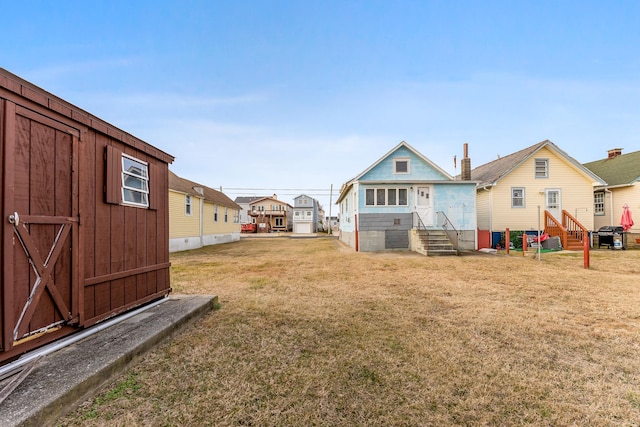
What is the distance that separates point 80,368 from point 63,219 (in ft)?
5.29

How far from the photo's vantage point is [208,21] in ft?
41.9

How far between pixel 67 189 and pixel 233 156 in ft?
86.6

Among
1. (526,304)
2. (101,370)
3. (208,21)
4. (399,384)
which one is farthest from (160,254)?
(208,21)

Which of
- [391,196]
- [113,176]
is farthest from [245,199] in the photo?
[113,176]

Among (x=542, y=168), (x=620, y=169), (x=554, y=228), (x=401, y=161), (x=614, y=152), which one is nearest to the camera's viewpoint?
(x=554, y=228)

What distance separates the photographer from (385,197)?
1535cm

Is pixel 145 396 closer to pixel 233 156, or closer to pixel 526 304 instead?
pixel 526 304

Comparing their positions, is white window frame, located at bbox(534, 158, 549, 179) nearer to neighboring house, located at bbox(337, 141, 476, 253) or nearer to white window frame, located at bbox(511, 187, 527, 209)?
white window frame, located at bbox(511, 187, 527, 209)

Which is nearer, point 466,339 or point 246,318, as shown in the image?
point 466,339

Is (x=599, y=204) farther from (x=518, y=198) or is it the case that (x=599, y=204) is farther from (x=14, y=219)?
(x=14, y=219)

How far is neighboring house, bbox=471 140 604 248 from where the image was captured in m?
17.1

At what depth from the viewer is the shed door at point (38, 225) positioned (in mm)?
2465

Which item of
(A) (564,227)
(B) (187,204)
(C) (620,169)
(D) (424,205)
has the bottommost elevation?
(A) (564,227)

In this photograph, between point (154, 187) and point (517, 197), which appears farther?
point (517, 197)
